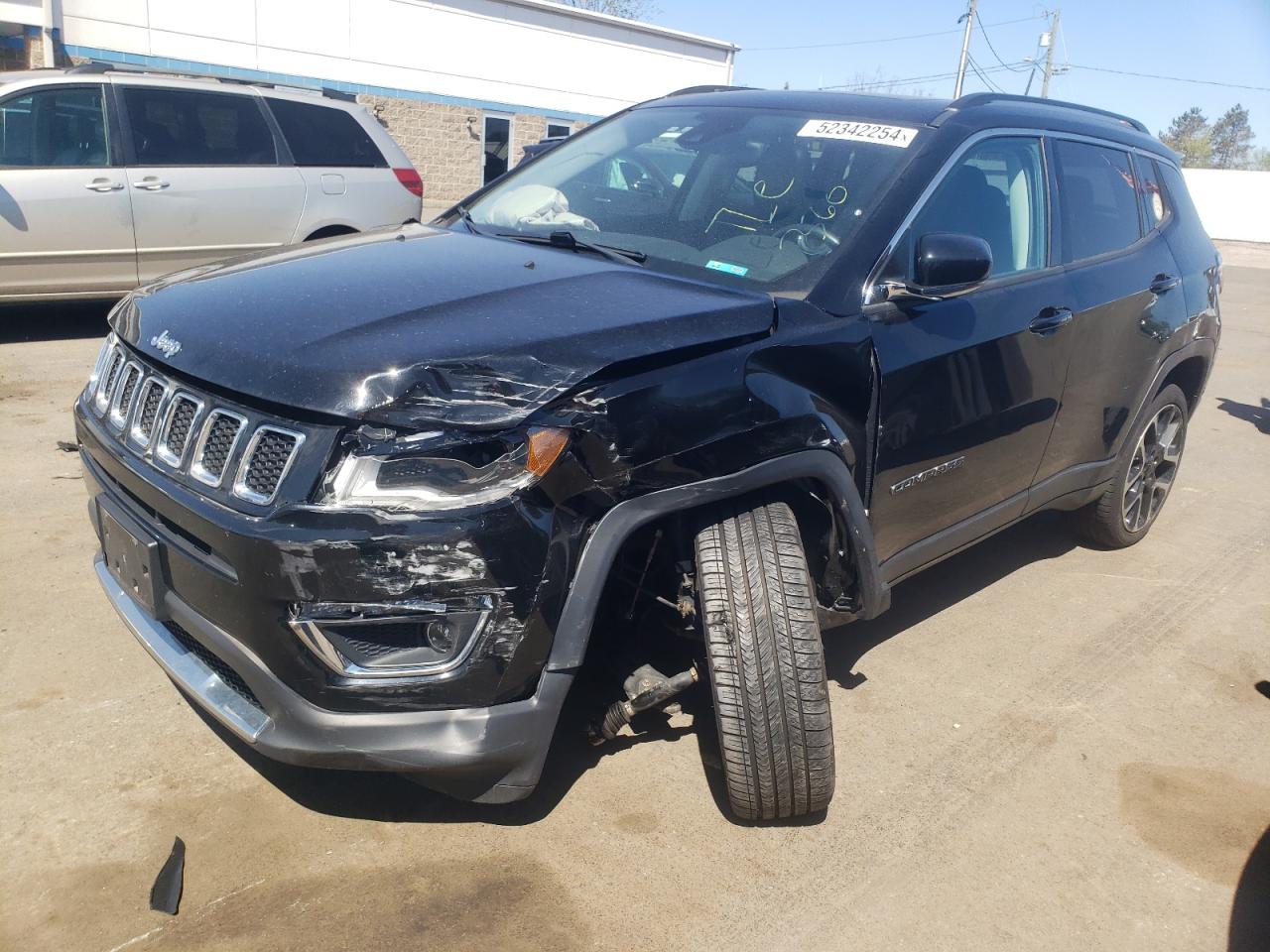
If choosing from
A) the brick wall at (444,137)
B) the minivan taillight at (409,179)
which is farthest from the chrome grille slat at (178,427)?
the brick wall at (444,137)

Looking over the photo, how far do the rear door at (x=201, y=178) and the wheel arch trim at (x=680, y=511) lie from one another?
6128mm

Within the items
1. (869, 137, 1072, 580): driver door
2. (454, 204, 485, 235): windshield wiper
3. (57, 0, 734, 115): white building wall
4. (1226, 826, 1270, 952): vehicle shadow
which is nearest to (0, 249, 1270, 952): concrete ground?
(1226, 826, 1270, 952): vehicle shadow

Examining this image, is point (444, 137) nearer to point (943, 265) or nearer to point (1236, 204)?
point (943, 265)

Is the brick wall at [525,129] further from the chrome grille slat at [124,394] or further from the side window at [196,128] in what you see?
the chrome grille slat at [124,394]

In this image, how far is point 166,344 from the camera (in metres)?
2.65

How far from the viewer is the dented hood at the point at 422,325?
225 centimetres

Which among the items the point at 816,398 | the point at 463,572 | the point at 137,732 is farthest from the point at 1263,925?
the point at 137,732

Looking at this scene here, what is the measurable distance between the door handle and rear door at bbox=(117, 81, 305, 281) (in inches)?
232

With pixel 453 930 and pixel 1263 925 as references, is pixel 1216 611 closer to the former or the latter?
pixel 1263 925

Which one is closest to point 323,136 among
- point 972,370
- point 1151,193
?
point 1151,193

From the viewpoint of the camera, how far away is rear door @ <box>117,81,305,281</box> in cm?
763

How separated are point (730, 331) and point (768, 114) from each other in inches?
56.9

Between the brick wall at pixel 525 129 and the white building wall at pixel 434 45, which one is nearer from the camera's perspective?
the white building wall at pixel 434 45

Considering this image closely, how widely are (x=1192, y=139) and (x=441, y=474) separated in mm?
94797
